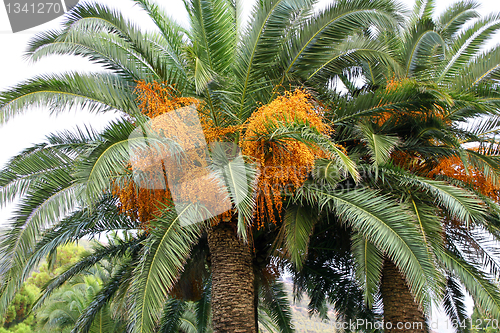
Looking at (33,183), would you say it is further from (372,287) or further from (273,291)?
(273,291)

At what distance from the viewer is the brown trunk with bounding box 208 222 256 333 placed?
5590mm

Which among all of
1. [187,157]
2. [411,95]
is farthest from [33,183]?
[411,95]

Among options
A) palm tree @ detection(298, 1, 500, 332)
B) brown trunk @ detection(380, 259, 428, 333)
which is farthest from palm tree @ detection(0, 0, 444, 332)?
brown trunk @ detection(380, 259, 428, 333)

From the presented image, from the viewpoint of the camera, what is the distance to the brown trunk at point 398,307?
6.68m

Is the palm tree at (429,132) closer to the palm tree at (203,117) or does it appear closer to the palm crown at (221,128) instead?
the palm crown at (221,128)

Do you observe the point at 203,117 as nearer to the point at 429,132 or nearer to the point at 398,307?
the point at 429,132

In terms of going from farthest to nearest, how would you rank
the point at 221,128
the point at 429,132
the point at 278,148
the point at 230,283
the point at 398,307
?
the point at 398,307, the point at 429,132, the point at 230,283, the point at 221,128, the point at 278,148

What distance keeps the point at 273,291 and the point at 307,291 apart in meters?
0.95

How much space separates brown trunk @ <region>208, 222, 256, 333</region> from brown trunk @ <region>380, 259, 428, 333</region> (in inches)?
104

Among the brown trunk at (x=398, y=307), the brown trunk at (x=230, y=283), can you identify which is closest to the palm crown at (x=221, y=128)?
the brown trunk at (x=230, y=283)

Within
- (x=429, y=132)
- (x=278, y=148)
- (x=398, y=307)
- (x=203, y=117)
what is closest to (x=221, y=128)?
(x=203, y=117)

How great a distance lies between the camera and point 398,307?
6.79 m

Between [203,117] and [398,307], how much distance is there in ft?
15.2

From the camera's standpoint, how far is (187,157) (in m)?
5.03
